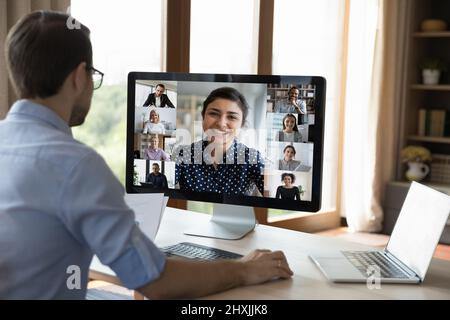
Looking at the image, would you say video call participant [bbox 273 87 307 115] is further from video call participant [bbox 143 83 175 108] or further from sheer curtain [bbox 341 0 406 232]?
sheer curtain [bbox 341 0 406 232]

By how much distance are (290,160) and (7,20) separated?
1530 mm

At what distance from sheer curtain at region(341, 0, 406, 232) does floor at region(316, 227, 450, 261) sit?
9cm

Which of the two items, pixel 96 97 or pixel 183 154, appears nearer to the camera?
pixel 183 154

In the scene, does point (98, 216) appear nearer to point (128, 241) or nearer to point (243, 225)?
point (128, 241)

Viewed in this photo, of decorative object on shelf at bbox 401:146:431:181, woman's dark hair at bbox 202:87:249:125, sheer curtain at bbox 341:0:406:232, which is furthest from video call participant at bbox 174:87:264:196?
decorative object on shelf at bbox 401:146:431:181

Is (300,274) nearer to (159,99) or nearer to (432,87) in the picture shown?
(159,99)

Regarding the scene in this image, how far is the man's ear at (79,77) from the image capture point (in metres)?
1.34

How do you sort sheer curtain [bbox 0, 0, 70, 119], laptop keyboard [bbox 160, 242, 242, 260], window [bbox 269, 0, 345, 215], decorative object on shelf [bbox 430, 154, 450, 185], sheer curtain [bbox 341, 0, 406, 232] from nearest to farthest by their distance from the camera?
laptop keyboard [bbox 160, 242, 242, 260] → sheer curtain [bbox 0, 0, 70, 119] → window [bbox 269, 0, 345, 215] → sheer curtain [bbox 341, 0, 406, 232] → decorative object on shelf [bbox 430, 154, 450, 185]

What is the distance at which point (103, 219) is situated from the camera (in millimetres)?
1211

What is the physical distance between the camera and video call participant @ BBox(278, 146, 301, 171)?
6.23ft

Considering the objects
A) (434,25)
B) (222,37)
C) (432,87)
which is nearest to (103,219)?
(222,37)

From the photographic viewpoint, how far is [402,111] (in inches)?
202
